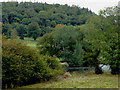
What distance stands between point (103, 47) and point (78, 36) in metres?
20.0

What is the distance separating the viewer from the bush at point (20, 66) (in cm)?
1034

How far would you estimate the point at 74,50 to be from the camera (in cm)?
3356

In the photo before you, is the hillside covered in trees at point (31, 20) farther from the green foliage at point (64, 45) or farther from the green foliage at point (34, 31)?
the green foliage at point (64, 45)

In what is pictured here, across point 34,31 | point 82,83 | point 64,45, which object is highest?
point 82,83

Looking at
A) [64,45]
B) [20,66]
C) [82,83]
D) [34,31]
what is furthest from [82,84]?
[34,31]

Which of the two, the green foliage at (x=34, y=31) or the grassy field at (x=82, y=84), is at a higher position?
the grassy field at (x=82, y=84)

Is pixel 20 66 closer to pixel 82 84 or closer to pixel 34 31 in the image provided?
pixel 82 84

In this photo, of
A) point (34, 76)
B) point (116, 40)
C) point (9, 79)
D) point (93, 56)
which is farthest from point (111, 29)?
point (9, 79)

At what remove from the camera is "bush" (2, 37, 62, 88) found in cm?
1034

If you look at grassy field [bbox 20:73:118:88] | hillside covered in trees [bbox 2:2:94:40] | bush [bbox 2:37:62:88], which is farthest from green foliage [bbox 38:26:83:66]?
hillside covered in trees [bbox 2:2:94:40]

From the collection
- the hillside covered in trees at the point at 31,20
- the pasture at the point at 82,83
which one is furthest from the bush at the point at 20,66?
the hillside covered in trees at the point at 31,20

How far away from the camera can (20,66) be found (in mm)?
10867

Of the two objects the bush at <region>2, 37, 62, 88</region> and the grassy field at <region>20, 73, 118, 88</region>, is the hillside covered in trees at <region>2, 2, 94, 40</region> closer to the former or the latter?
the bush at <region>2, 37, 62, 88</region>

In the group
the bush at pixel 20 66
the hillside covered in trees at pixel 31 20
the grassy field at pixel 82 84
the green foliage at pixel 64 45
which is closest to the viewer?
the grassy field at pixel 82 84
